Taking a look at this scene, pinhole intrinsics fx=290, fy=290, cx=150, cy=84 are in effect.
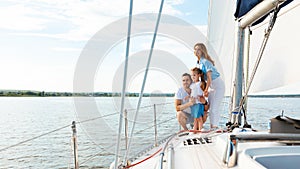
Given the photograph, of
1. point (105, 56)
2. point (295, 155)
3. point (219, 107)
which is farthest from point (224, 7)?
point (295, 155)

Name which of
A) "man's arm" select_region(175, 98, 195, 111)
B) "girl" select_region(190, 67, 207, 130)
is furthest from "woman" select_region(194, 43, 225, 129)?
"man's arm" select_region(175, 98, 195, 111)

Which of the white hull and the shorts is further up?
the shorts

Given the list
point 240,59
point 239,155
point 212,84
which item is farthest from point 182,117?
point 239,155

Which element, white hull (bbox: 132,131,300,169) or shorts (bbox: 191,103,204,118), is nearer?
white hull (bbox: 132,131,300,169)

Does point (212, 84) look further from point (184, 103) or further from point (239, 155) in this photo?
point (239, 155)

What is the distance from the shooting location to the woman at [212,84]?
2723 millimetres

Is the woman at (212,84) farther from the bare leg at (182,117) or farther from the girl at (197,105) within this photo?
the bare leg at (182,117)

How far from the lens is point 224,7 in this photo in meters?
2.68

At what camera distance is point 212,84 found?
2779 mm

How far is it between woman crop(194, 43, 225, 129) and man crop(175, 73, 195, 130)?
0.18 m

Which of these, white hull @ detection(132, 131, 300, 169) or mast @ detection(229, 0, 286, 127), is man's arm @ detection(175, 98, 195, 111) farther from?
white hull @ detection(132, 131, 300, 169)

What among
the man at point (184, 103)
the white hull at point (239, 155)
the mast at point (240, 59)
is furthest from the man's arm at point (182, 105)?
the white hull at point (239, 155)

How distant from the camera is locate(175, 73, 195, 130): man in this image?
276 cm

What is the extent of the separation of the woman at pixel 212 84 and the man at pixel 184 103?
0.59 ft
